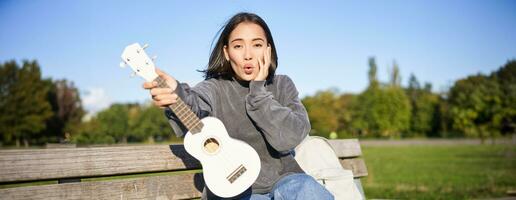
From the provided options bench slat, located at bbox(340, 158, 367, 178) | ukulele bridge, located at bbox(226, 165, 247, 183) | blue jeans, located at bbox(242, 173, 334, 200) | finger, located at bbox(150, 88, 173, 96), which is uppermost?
finger, located at bbox(150, 88, 173, 96)

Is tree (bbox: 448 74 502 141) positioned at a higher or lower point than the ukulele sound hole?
lower

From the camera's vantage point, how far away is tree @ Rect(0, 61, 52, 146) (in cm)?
5241

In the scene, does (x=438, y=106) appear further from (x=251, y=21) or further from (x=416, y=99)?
(x=251, y=21)

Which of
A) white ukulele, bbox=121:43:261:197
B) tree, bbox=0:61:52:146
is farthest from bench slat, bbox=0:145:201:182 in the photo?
tree, bbox=0:61:52:146

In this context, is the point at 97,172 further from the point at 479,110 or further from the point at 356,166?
the point at 479,110

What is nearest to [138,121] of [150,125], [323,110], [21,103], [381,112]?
[150,125]

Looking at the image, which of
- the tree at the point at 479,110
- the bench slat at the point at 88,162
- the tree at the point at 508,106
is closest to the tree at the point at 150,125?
the tree at the point at 479,110

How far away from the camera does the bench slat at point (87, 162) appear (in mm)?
2297

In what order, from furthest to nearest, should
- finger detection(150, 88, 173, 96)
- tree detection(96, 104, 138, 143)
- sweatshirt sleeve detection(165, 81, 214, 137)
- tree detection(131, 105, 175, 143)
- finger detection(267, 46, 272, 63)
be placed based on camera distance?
tree detection(131, 105, 175, 143) → tree detection(96, 104, 138, 143) → finger detection(267, 46, 272, 63) → sweatshirt sleeve detection(165, 81, 214, 137) → finger detection(150, 88, 173, 96)

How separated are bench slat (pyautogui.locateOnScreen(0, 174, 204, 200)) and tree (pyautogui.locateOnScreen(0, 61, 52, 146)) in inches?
2111

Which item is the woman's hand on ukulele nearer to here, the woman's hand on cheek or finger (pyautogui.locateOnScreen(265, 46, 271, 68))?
the woman's hand on cheek

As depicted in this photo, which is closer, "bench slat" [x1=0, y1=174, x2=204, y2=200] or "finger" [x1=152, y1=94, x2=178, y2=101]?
"bench slat" [x1=0, y1=174, x2=204, y2=200]

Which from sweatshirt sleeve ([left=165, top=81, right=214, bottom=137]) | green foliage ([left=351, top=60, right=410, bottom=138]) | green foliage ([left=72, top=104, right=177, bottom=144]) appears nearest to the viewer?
sweatshirt sleeve ([left=165, top=81, right=214, bottom=137])

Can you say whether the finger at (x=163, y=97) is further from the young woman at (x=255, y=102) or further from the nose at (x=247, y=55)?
the nose at (x=247, y=55)
